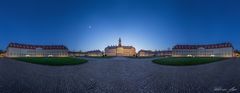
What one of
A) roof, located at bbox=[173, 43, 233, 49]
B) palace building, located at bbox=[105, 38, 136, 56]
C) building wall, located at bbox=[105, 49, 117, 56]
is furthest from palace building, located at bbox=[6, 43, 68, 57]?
roof, located at bbox=[173, 43, 233, 49]

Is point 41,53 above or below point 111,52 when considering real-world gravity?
below

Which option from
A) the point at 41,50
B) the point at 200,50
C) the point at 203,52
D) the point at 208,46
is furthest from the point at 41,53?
the point at 208,46

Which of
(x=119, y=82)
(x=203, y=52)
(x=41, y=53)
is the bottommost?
(x=119, y=82)

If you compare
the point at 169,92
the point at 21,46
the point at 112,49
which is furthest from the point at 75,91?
the point at 112,49

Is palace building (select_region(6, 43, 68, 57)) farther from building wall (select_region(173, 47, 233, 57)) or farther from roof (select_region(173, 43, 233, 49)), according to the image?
roof (select_region(173, 43, 233, 49))


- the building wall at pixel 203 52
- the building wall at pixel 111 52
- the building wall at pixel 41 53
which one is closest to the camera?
the building wall at pixel 203 52

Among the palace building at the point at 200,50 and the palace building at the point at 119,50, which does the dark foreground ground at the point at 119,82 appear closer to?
the palace building at the point at 200,50

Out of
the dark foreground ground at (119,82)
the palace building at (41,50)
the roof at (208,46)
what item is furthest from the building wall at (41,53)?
the dark foreground ground at (119,82)

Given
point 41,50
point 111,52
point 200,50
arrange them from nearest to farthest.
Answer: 1. point 200,50
2. point 41,50
3. point 111,52

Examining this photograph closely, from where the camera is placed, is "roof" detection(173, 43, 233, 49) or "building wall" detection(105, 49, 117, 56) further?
"building wall" detection(105, 49, 117, 56)

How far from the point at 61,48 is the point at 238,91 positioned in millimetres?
146996

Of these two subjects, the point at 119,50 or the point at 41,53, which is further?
the point at 119,50

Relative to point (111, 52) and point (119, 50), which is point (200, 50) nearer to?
point (119, 50)

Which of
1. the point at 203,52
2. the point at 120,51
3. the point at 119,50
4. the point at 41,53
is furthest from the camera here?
the point at 119,50
